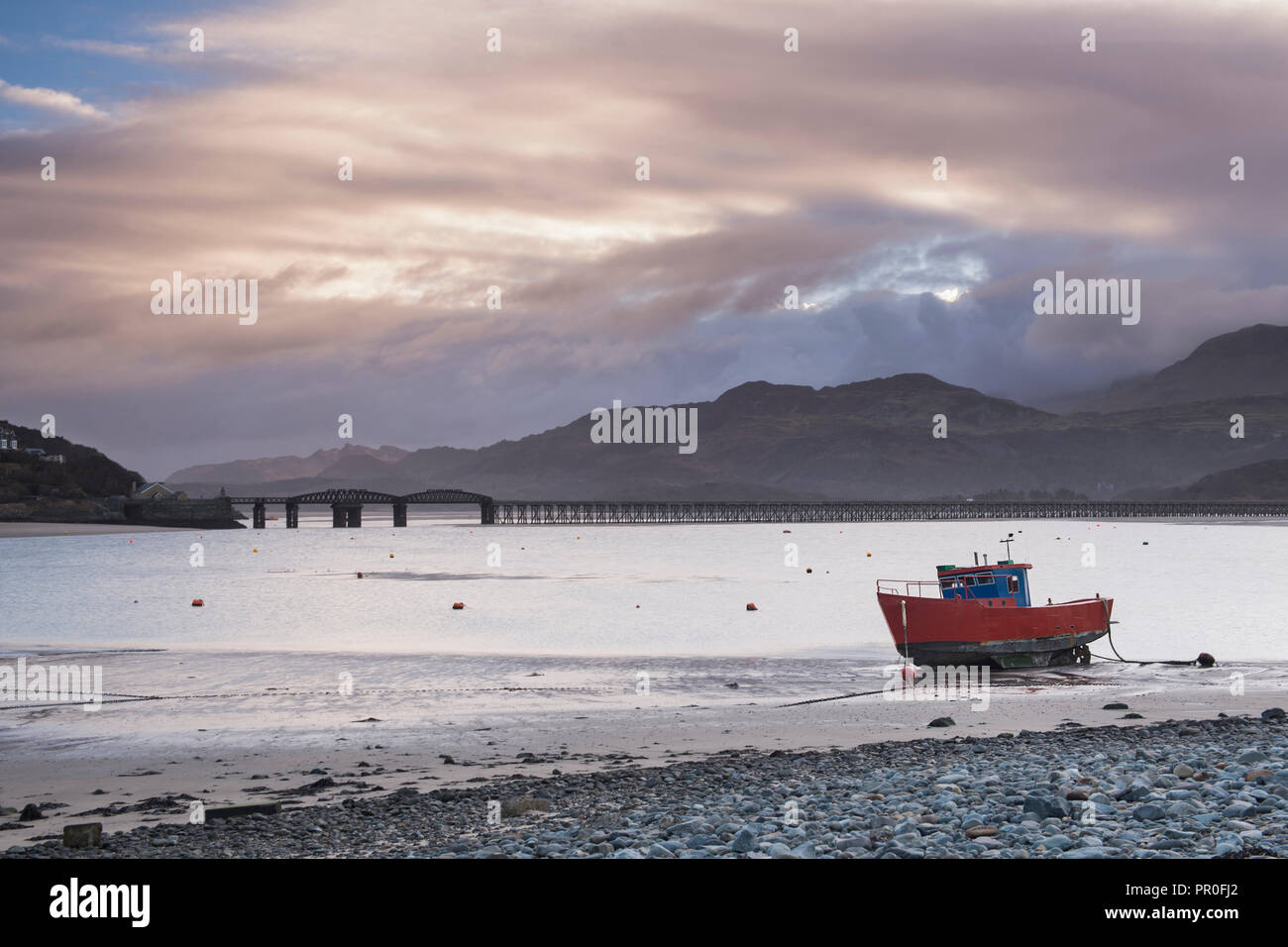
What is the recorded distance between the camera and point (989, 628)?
3225cm

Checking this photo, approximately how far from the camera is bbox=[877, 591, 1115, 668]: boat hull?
32125 mm

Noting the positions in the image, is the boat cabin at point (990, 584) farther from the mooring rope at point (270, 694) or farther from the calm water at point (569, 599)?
the mooring rope at point (270, 694)

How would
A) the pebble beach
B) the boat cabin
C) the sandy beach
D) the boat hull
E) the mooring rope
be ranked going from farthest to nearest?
1. the boat cabin
2. the boat hull
3. the mooring rope
4. the sandy beach
5. the pebble beach

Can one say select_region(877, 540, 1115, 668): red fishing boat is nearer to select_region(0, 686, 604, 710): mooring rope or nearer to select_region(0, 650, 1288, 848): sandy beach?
select_region(0, 650, 1288, 848): sandy beach

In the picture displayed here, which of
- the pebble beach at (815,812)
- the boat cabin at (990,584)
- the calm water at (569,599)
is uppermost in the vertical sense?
the boat cabin at (990,584)

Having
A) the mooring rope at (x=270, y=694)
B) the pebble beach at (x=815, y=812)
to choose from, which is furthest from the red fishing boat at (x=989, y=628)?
the pebble beach at (x=815, y=812)

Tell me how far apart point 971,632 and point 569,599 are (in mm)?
33671

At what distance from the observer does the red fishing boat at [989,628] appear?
1266 inches

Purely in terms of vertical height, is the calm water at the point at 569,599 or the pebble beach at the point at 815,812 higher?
the pebble beach at the point at 815,812

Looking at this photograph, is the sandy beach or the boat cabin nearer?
the sandy beach

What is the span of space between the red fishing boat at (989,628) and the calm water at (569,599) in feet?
18.6

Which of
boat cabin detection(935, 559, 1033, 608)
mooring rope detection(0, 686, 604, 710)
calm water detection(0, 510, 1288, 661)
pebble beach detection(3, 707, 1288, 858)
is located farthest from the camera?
calm water detection(0, 510, 1288, 661)

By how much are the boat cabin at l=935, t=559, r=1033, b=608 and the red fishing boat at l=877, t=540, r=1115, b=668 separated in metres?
0.03

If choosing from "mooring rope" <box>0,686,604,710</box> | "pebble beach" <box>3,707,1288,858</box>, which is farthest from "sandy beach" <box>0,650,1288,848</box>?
"pebble beach" <box>3,707,1288,858</box>
